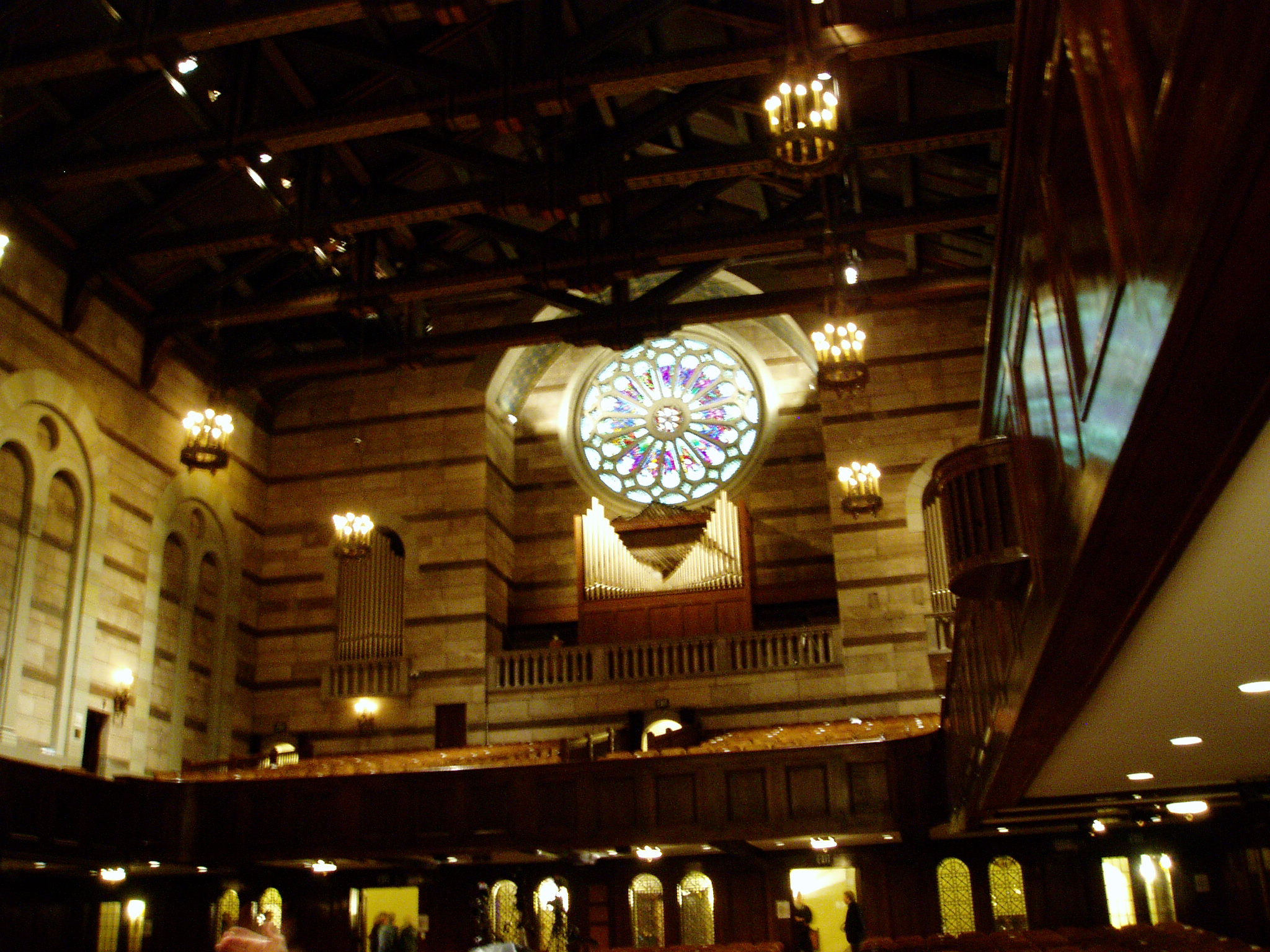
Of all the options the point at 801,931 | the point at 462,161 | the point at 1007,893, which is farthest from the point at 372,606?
the point at 1007,893

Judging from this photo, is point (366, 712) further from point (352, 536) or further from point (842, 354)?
point (842, 354)

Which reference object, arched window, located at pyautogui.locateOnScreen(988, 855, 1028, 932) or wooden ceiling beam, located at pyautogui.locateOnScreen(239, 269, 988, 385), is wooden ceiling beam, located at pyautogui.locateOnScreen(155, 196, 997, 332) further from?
arched window, located at pyautogui.locateOnScreen(988, 855, 1028, 932)

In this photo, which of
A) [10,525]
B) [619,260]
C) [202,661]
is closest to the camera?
[10,525]

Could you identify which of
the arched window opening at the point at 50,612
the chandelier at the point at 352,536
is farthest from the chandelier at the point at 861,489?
the arched window opening at the point at 50,612

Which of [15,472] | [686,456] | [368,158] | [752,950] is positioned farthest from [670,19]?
[752,950]

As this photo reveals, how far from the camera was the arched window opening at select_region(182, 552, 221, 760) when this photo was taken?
60.7ft

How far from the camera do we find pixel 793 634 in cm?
1856

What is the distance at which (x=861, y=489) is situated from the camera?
17656mm

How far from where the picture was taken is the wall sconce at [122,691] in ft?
54.5

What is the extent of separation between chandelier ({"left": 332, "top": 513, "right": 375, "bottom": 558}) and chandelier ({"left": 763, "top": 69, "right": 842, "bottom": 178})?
31.0ft

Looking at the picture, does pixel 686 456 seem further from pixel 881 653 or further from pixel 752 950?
pixel 752 950

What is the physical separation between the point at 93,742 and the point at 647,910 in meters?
7.69

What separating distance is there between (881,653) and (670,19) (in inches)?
369

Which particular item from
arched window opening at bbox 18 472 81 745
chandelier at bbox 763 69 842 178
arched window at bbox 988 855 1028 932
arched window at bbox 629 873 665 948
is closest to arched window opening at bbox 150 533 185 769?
arched window opening at bbox 18 472 81 745
